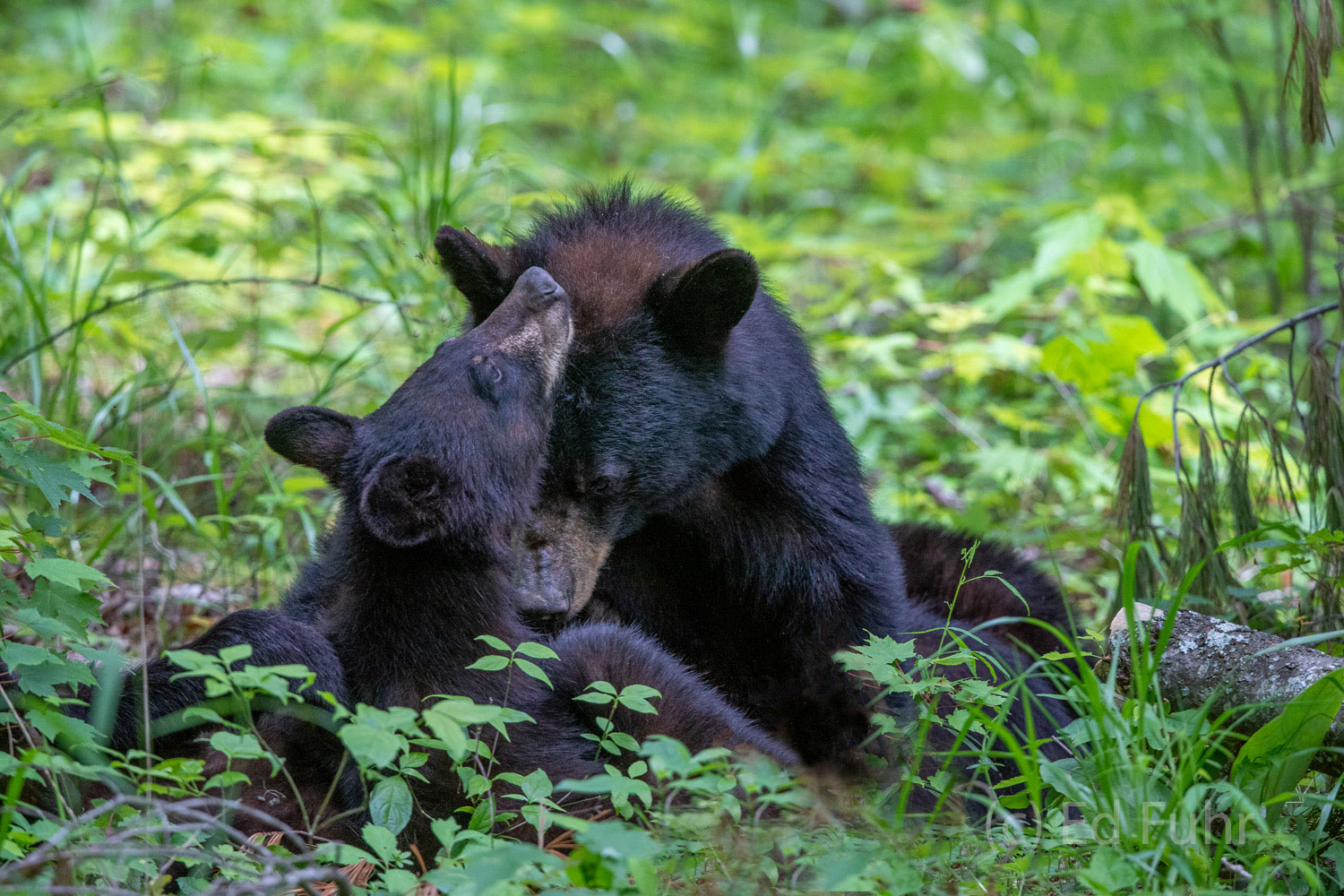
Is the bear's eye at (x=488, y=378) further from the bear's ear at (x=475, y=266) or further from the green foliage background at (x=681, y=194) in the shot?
the green foliage background at (x=681, y=194)

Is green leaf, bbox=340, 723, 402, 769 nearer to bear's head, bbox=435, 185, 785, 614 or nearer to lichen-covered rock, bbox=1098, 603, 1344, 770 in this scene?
bear's head, bbox=435, 185, 785, 614

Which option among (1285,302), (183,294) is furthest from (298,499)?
(1285,302)

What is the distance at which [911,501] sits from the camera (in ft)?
17.9

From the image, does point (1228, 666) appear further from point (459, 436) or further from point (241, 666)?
point (241, 666)

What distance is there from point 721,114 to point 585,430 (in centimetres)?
803

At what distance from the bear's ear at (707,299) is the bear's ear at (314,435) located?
2.98 ft

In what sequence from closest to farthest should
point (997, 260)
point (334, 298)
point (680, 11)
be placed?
point (334, 298)
point (997, 260)
point (680, 11)

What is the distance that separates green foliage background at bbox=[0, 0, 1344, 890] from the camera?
4492mm

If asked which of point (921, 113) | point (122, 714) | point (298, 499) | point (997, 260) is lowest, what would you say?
point (122, 714)

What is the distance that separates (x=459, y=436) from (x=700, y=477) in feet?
2.73

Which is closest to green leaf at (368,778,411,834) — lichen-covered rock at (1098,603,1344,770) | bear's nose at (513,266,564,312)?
bear's nose at (513,266,564,312)

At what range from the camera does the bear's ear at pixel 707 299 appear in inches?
120

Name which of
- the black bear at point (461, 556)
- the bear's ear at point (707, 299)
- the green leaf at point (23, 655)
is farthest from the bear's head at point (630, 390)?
the green leaf at point (23, 655)

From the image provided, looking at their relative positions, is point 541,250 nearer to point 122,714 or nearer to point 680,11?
point 122,714
